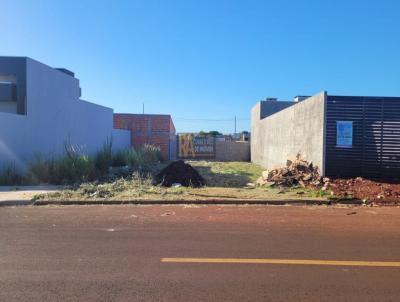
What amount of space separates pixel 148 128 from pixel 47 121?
15.9 m

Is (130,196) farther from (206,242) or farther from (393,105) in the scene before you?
(393,105)

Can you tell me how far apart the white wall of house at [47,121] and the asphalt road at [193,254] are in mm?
7162

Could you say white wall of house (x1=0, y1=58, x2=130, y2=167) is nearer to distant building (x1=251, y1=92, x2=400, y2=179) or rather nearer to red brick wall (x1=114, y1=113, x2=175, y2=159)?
red brick wall (x1=114, y1=113, x2=175, y2=159)

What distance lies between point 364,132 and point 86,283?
39.3ft

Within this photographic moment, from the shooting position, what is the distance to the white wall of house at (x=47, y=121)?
Result: 16.1 meters

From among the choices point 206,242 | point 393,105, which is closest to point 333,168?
point 393,105

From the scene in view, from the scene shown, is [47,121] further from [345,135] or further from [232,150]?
[232,150]

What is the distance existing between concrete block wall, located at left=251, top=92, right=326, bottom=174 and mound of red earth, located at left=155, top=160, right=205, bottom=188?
4.34m

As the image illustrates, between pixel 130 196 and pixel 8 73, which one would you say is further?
pixel 8 73

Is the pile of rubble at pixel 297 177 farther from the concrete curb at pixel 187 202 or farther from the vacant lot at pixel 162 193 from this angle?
the concrete curb at pixel 187 202

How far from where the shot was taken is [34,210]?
10141mm

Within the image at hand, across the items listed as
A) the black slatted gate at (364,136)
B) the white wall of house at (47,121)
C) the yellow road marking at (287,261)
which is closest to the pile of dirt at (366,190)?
the black slatted gate at (364,136)

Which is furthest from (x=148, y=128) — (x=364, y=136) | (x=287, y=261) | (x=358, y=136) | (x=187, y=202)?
(x=287, y=261)

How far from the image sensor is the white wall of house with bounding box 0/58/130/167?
52.8ft
